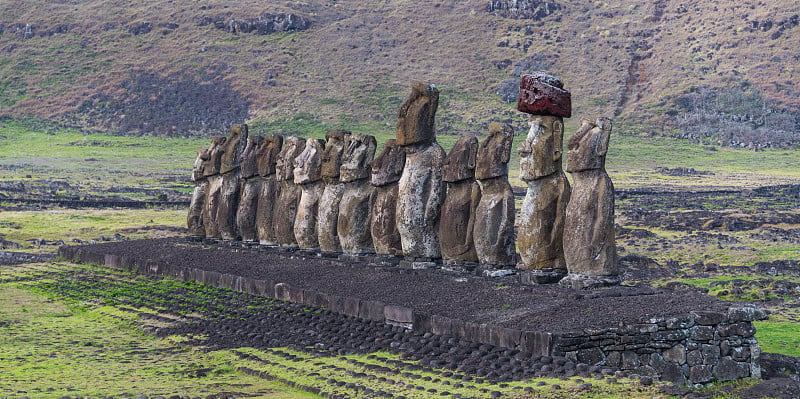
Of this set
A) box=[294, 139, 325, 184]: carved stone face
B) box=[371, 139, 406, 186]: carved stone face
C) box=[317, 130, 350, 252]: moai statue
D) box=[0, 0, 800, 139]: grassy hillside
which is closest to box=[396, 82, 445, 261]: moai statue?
box=[371, 139, 406, 186]: carved stone face

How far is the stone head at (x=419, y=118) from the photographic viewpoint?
1775 cm

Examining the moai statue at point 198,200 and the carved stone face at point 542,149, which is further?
the moai statue at point 198,200

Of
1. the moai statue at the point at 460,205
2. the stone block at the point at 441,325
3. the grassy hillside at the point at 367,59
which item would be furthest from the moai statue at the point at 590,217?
the grassy hillside at the point at 367,59

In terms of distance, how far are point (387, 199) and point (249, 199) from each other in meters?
4.85

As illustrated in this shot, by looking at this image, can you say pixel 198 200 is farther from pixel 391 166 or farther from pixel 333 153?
pixel 391 166

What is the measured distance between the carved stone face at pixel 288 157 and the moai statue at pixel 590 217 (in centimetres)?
764

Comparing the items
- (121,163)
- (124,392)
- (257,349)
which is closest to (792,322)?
(257,349)

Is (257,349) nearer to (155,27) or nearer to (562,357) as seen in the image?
(562,357)

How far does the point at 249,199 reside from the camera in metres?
22.4

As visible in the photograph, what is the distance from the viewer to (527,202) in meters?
15.3

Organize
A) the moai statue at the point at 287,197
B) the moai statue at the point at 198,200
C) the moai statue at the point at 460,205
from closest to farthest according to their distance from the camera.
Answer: the moai statue at the point at 460,205 < the moai statue at the point at 287,197 < the moai statue at the point at 198,200

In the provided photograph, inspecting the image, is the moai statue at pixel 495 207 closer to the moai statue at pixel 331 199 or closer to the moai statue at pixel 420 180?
the moai statue at pixel 420 180

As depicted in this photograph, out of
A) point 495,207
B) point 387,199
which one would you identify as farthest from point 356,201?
point 495,207

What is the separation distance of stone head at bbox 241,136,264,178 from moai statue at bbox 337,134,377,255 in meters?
3.24
